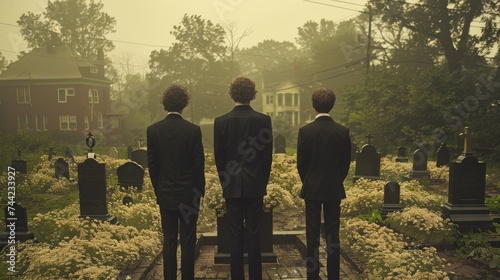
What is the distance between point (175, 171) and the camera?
467cm

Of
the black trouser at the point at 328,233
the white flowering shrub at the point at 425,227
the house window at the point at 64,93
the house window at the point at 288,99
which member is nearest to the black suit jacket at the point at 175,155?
the black trouser at the point at 328,233

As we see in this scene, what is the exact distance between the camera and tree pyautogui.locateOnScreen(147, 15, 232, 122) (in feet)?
157

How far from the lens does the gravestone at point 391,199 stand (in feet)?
27.3

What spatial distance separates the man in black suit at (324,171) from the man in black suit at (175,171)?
57.9 inches

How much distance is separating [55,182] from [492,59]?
31.1 m

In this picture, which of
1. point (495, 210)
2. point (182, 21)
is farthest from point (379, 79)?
point (182, 21)

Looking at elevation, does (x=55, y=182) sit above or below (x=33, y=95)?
below

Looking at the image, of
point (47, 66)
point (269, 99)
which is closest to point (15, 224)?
point (47, 66)

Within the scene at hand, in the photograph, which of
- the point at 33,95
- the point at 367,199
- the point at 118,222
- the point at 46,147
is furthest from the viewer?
the point at 33,95

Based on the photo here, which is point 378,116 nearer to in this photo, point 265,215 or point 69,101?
point 265,215

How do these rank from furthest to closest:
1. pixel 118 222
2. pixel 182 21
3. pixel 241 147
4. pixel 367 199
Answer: pixel 182 21 → pixel 367 199 → pixel 118 222 → pixel 241 147

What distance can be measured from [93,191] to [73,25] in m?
51.3

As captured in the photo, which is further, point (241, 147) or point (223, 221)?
point (223, 221)

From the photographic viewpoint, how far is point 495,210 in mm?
8422
